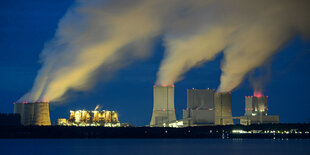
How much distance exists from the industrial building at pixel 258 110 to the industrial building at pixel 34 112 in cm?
7669

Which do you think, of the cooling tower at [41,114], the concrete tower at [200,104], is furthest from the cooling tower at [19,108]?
the concrete tower at [200,104]

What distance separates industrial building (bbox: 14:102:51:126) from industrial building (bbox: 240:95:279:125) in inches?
3019

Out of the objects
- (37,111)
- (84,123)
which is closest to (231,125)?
(84,123)

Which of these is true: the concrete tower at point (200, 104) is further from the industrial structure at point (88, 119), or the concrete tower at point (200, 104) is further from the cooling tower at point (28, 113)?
the cooling tower at point (28, 113)

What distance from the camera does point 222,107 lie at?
189250 millimetres

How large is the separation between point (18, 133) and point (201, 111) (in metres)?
65.5

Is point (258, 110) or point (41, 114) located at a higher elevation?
point (258, 110)

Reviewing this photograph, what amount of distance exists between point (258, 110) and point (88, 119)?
60.6m

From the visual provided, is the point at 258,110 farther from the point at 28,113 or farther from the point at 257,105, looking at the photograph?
the point at 28,113

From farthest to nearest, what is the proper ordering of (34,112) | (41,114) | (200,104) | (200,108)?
(200,104), (200,108), (34,112), (41,114)

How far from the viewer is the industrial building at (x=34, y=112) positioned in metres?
148

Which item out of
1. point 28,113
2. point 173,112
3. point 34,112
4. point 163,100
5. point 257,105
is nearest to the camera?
point 34,112
